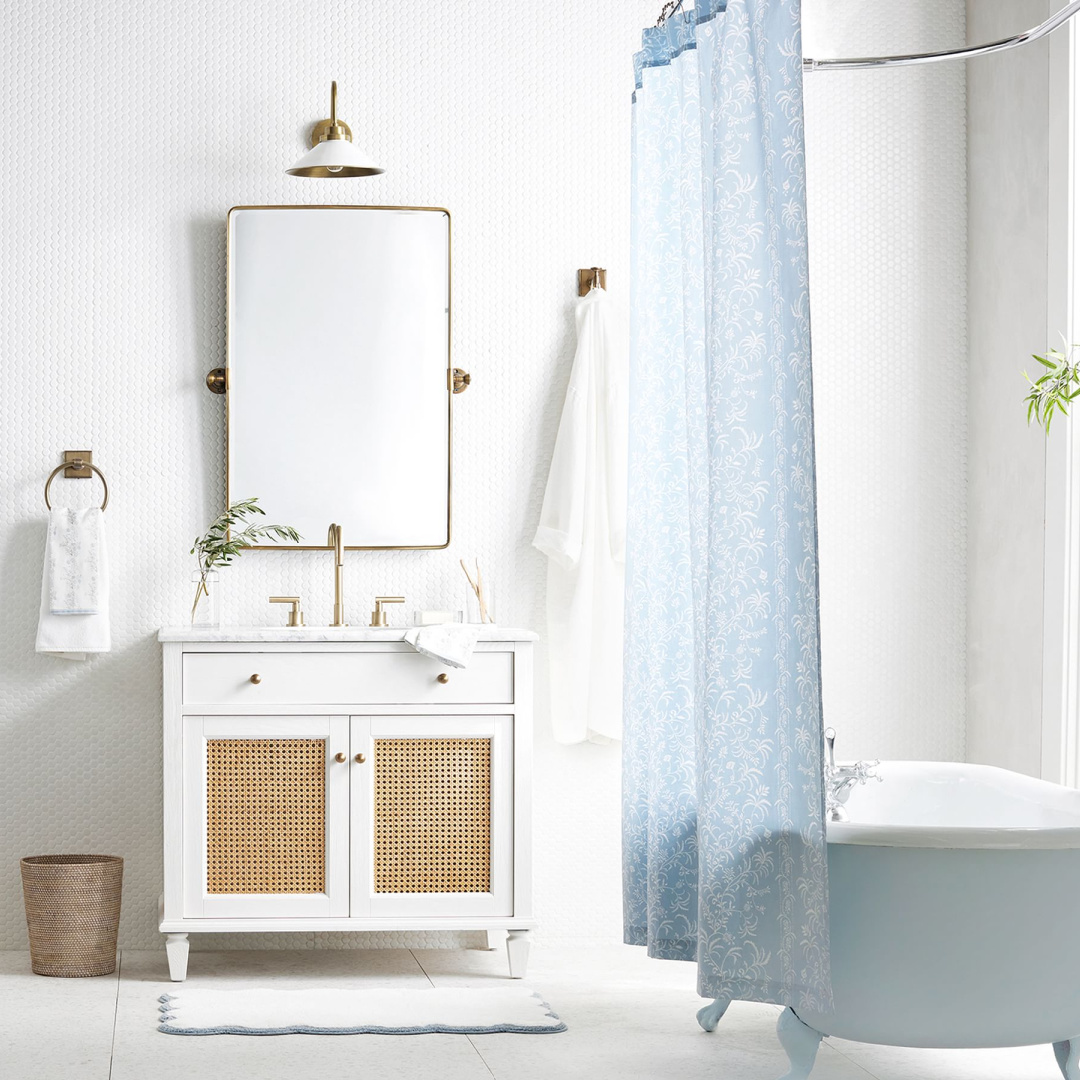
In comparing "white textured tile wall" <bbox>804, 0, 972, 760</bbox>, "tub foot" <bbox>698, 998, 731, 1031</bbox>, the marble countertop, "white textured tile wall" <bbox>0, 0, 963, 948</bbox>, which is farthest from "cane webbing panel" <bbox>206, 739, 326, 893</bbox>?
"white textured tile wall" <bbox>804, 0, 972, 760</bbox>

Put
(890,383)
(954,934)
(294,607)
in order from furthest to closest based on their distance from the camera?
1. (890,383)
2. (294,607)
3. (954,934)

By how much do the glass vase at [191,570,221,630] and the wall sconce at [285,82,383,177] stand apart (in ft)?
3.55

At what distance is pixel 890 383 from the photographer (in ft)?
13.1

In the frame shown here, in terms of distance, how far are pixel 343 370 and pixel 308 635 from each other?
81 centimetres

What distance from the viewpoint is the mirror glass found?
366cm

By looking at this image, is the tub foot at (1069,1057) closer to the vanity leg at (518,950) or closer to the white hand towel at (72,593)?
the vanity leg at (518,950)

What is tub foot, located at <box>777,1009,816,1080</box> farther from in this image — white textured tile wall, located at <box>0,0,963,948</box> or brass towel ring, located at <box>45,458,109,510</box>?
brass towel ring, located at <box>45,458,109,510</box>

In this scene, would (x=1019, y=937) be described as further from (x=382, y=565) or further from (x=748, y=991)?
(x=382, y=565)

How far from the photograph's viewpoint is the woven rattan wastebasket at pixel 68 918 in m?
3.32

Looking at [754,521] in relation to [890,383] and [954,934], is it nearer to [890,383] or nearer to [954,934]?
[954,934]

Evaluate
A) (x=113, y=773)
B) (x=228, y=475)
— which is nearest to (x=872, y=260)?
(x=228, y=475)

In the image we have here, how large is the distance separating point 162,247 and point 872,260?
2028 mm

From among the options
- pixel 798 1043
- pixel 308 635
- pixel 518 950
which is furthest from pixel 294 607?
pixel 798 1043

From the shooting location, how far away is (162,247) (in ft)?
12.1
